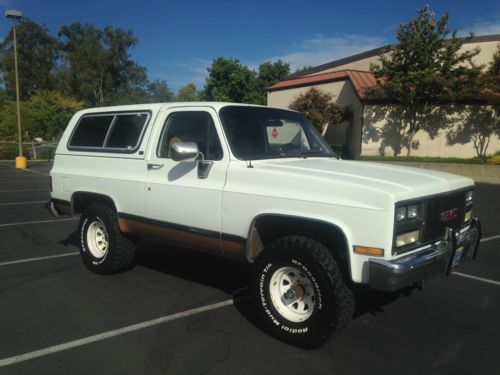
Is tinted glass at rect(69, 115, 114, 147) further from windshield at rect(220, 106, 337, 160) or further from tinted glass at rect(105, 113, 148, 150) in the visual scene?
windshield at rect(220, 106, 337, 160)

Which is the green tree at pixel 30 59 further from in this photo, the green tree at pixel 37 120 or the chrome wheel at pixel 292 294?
the chrome wheel at pixel 292 294

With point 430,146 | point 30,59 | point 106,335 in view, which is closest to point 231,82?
point 430,146

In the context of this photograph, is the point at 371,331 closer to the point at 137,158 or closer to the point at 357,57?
the point at 137,158

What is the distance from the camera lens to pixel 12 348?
3498 millimetres

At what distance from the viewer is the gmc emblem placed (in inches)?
143

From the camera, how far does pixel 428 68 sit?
2050 centimetres

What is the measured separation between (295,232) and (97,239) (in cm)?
305

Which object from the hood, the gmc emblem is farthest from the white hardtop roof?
the gmc emblem

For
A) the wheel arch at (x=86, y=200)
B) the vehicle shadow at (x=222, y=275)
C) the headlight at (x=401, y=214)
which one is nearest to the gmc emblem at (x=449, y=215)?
the headlight at (x=401, y=214)

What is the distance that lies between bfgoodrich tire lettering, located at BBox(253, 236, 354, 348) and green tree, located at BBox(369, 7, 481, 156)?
1915 centimetres

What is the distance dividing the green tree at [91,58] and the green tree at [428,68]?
191ft

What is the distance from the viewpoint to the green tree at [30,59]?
66125 millimetres

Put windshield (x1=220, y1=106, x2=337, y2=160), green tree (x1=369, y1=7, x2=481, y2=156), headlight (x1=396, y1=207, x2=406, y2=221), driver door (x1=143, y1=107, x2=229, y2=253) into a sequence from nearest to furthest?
headlight (x1=396, y1=207, x2=406, y2=221) → driver door (x1=143, y1=107, x2=229, y2=253) → windshield (x1=220, y1=106, x2=337, y2=160) → green tree (x1=369, y1=7, x2=481, y2=156)

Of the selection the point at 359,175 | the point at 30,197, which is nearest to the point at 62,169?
the point at 359,175
